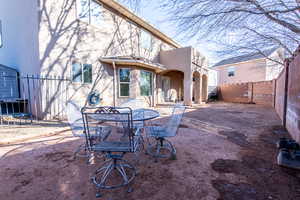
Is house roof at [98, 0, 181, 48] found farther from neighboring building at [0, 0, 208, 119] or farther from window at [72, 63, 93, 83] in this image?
window at [72, 63, 93, 83]

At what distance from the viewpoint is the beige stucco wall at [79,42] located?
18.7 ft

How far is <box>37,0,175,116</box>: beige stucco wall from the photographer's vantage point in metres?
5.69

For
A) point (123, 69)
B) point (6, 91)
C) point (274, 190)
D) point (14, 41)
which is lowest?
point (274, 190)

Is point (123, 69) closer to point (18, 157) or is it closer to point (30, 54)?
point (30, 54)

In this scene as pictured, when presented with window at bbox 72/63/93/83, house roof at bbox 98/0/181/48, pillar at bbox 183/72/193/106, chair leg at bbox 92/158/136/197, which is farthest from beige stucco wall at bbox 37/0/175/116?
chair leg at bbox 92/158/136/197

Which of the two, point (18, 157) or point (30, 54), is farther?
point (30, 54)

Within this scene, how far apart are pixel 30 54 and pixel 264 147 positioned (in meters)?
8.49

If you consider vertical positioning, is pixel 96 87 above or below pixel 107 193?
above

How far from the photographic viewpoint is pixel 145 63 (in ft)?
27.2

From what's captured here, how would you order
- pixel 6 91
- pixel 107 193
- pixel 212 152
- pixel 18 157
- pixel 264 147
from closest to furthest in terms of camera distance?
pixel 107 193, pixel 18 157, pixel 212 152, pixel 264 147, pixel 6 91

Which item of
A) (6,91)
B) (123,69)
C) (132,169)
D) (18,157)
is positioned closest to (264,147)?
(132,169)

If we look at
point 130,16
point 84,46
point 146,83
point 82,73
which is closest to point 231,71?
point 146,83

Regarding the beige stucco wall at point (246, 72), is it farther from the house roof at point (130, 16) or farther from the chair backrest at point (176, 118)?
the chair backrest at point (176, 118)

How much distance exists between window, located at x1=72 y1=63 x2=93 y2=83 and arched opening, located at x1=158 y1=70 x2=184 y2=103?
5.79 m
